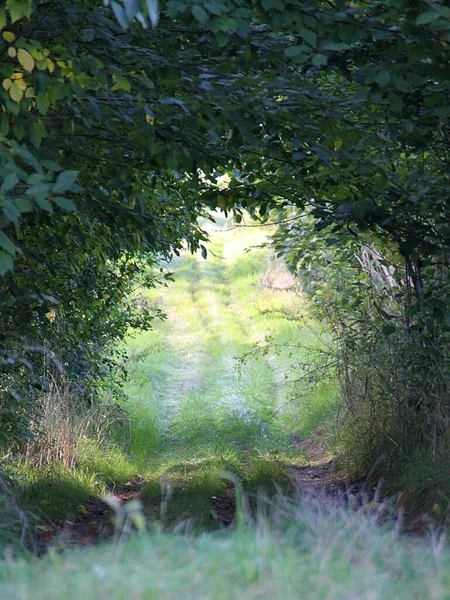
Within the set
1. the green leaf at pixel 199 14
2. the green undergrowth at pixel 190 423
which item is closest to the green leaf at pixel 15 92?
the green leaf at pixel 199 14

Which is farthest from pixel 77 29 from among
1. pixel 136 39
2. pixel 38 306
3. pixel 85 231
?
pixel 38 306

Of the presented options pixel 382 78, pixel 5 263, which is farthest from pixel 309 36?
pixel 5 263

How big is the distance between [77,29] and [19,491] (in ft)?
11.0

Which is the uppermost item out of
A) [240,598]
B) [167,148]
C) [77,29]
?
[77,29]

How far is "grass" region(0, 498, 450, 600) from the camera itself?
285 cm

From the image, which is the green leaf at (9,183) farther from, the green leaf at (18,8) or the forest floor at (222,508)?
the forest floor at (222,508)

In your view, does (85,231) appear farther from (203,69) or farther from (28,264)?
(203,69)

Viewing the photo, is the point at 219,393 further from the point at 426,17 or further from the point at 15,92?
the point at 426,17

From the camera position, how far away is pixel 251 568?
121 inches

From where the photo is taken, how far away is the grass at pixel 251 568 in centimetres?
285

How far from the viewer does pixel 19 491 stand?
6.00 metres

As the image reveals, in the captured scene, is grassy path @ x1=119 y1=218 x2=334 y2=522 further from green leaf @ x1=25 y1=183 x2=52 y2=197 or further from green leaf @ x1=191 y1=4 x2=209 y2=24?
green leaf @ x1=191 y1=4 x2=209 y2=24

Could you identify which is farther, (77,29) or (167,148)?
(167,148)

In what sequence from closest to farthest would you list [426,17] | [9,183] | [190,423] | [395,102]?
[9,183] → [426,17] → [395,102] → [190,423]
